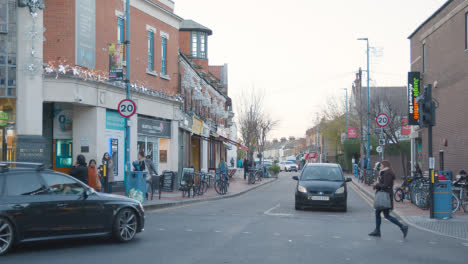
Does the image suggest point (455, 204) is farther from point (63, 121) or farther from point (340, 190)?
point (63, 121)

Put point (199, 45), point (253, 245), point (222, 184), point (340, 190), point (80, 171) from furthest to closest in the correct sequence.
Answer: point (199, 45)
point (222, 184)
point (340, 190)
point (80, 171)
point (253, 245)

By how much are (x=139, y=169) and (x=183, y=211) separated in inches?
137

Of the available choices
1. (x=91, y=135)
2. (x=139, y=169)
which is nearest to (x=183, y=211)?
(x=139, y=169)

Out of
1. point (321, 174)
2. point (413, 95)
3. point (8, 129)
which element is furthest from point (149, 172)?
point (413, 95)

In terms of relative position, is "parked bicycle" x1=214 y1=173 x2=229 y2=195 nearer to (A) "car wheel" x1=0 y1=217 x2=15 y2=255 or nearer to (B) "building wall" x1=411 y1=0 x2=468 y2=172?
(B) "building wall" x1=411 y1=0 x2=468 y2=172

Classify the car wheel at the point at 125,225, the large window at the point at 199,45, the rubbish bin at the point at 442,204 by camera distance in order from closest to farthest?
the car wheel at the point at 125,225 → the rubbish bin at the point at 442,204 → the large window at the point at 199,45

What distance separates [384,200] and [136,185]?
8928 millimetres

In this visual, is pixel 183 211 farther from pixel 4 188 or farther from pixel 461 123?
pixel 461 123

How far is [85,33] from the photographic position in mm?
19922

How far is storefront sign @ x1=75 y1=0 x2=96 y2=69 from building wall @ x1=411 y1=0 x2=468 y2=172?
15.3 metres

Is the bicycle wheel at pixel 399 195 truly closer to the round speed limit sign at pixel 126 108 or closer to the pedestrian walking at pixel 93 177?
the round speed limit sign at pixel 126 108

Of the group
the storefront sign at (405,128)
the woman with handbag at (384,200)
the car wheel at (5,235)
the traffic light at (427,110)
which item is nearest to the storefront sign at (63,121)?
the car wheel at (5,235)

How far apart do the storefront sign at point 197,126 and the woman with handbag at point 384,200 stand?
19.9 meters

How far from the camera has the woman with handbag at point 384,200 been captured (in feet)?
36.6
